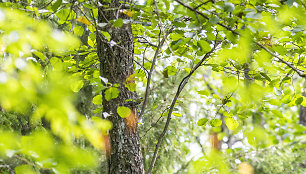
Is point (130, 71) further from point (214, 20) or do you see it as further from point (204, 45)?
point (214, 20)

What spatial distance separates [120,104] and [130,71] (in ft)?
0.68

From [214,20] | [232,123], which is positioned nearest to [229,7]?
[214,20]

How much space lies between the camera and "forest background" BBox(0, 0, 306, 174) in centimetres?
54

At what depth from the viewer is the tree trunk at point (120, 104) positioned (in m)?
1.45

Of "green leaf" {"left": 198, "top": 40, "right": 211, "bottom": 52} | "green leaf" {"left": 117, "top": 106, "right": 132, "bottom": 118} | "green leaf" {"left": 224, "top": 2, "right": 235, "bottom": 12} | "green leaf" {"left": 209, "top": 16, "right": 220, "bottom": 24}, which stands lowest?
"green leaf" {"left": 117, "top": 106, "right": 132, "bottom": 118}

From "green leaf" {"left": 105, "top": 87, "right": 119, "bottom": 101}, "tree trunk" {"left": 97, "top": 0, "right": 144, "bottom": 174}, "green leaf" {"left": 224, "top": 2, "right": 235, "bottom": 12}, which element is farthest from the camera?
"tree trunk" {"left": 97, "top": 0, "right": 144, "bottom": 174}

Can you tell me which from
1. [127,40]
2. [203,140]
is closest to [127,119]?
[127,40]

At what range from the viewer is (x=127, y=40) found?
1581mm

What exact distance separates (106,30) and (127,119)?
0.54 meters

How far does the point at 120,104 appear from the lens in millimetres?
1501

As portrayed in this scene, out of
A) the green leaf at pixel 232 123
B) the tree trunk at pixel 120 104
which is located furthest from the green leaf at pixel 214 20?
the green leaf at pixel 232 123

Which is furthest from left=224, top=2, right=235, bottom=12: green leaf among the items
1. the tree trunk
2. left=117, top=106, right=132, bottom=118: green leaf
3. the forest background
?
left=117, top=106, right=132, bottom=118: green leaf

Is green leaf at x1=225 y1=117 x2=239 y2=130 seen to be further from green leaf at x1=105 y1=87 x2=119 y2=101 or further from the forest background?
green leaf at x1=105 y1=87 x2=119 y2=101

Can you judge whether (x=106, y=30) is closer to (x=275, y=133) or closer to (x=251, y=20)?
(x=251, y=20)
